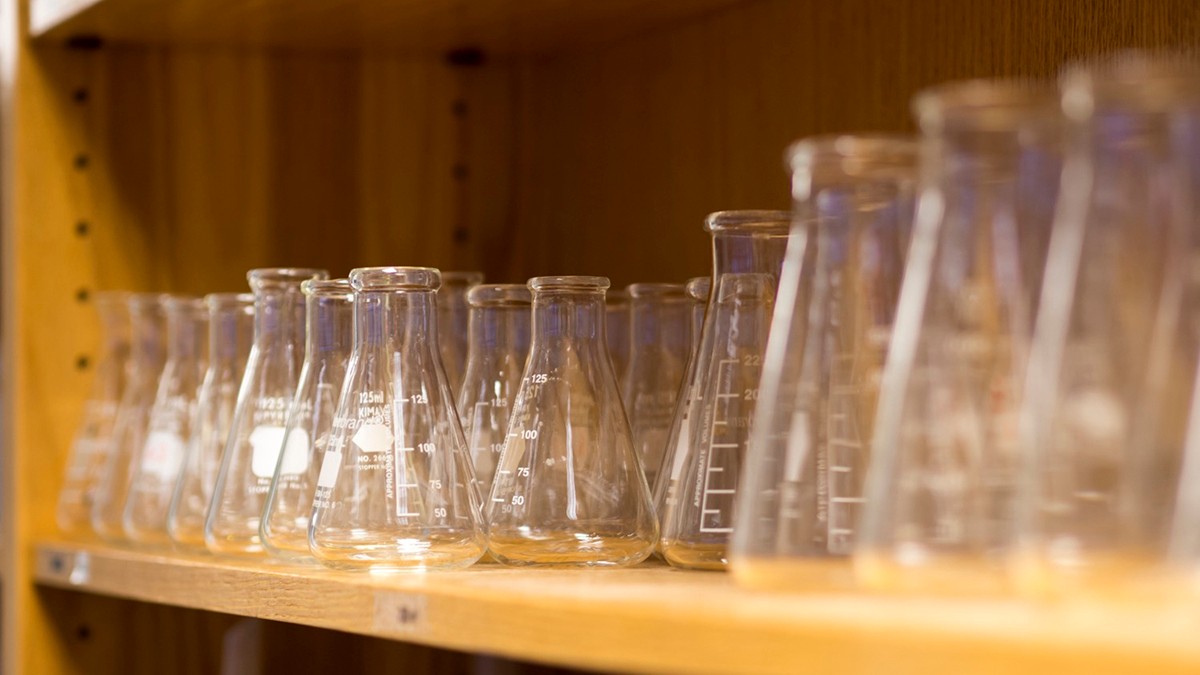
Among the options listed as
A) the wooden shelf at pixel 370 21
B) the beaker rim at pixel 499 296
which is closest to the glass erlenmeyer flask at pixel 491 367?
the beaker rim at pixel 499 296

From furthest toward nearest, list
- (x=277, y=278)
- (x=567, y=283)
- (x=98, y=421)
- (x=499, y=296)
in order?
(x=98, y=421) < (x=277, y=278) < (x=499, y=296) < (x=567, y=283)

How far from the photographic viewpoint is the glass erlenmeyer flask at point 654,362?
1410 millimetres

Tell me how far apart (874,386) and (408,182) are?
107 cm

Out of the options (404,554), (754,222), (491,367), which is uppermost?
(754,222)

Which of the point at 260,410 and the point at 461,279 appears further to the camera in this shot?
the point at 461,279

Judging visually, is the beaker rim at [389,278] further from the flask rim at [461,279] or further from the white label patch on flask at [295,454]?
the flask rim at [461,279]

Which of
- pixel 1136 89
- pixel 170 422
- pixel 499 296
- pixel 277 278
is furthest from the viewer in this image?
pixel 170 422

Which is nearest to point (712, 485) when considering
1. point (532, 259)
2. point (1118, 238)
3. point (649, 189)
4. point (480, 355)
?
point (480, 355)

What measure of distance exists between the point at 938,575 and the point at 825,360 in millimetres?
204

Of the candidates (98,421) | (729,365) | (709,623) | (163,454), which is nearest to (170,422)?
(163,454)

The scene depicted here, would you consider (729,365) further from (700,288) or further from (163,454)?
(163,454)

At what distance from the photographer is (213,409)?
1637 mm

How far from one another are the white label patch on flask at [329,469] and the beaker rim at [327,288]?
16cm

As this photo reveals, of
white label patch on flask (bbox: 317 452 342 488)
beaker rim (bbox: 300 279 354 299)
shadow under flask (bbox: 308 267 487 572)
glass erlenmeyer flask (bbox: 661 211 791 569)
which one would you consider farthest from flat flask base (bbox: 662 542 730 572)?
beaker rim (bbox: 300 279 354 299)
